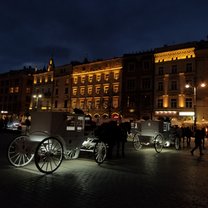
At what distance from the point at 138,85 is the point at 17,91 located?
42331 mm

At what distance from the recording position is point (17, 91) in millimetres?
81000

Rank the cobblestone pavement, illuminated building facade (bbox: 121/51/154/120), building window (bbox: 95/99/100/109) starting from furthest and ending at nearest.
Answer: building window (bbox: 95/99/100/109), illuminated building facade (bbox: 121/51/154/120), the cobblestone pavement

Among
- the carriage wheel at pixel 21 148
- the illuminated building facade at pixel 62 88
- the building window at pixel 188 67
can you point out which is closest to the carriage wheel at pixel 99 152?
the carriage wheel at pixel 21 148

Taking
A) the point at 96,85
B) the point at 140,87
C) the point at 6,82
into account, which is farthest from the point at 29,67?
the point at 140,87

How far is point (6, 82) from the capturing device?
85.9 m

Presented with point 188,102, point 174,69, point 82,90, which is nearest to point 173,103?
point 188,102

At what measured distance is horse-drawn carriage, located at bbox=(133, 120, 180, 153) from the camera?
1914 cm

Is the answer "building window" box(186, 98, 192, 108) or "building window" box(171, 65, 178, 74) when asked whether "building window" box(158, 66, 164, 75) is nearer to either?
"building window" box(171, 65, 178, 74)

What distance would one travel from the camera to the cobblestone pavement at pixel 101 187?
6.29m

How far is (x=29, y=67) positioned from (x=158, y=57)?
4791 cm

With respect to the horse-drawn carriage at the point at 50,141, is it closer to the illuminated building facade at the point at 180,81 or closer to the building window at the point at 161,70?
the illuminated building facade at the point at 180,81

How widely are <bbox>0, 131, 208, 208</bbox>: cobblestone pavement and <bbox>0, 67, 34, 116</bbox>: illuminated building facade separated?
6899 cm

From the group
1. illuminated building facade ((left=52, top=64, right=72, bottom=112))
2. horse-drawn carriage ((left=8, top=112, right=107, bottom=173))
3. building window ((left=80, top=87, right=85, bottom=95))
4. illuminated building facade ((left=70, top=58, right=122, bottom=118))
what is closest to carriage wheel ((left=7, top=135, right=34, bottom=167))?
horse-drawn carriage ((left=8, top=112, right=107, bottom=173))

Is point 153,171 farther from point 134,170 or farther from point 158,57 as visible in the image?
point 158,57
